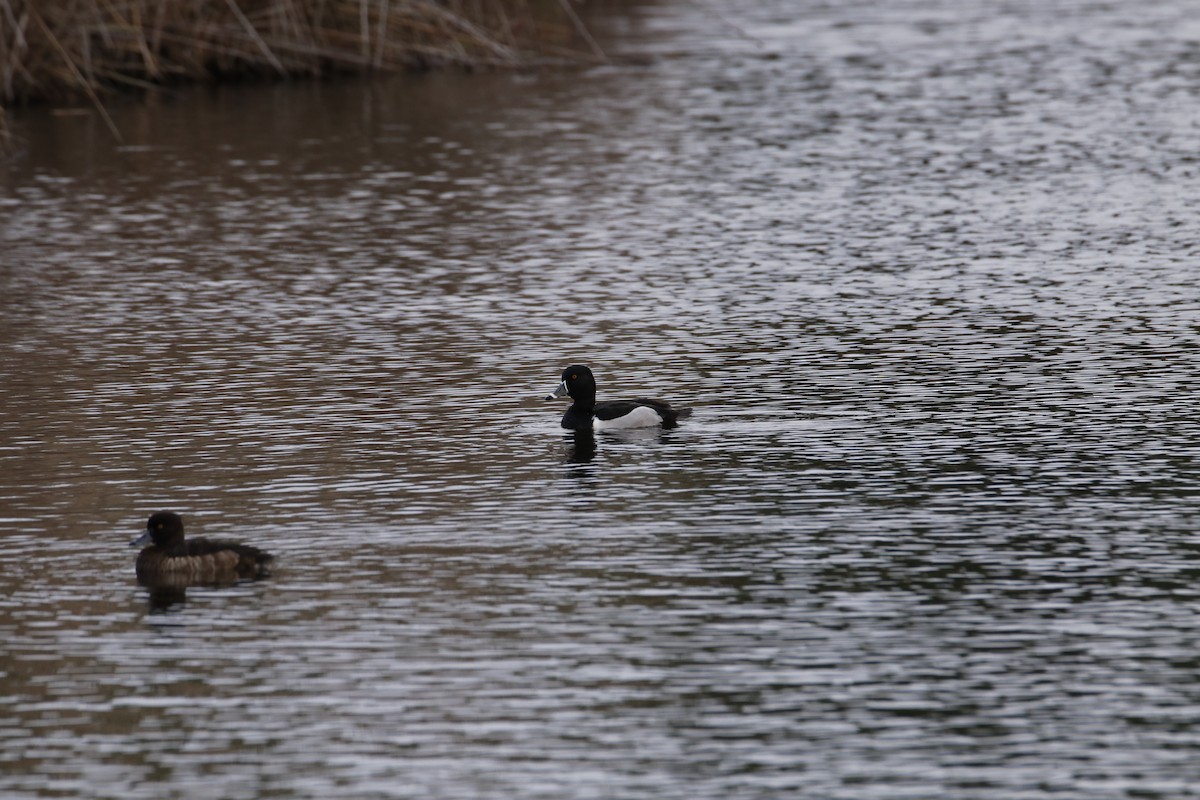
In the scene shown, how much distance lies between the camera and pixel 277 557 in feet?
40.8

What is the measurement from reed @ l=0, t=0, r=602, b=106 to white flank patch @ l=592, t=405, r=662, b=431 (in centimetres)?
1669

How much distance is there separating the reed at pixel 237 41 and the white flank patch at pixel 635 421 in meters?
16.7

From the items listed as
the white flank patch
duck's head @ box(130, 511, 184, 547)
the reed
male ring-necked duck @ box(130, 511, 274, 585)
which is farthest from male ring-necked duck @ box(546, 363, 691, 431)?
the reed

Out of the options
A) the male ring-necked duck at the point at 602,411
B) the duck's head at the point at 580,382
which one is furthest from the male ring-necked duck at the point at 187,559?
the duck's head at the point at 580,382

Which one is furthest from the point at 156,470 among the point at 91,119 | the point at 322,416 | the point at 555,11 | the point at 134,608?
the point at 555,11

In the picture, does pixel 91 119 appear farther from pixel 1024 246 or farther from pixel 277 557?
pixel 277 557

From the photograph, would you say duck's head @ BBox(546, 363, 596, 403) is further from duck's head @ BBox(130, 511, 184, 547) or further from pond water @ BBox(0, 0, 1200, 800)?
duck's head @ BBox(130, 511, 184, 547)

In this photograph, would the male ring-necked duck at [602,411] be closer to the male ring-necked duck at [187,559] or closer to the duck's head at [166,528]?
the male ring-necked duck at [187,559]

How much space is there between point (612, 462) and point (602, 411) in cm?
79

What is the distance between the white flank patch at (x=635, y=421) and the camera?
15555 millimetres

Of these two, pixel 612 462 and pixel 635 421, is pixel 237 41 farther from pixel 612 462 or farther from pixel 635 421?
pixel 612 462

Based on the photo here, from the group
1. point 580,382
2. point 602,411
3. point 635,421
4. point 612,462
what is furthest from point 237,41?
point 612,462

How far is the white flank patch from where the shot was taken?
612 inches

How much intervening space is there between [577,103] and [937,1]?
1914cm
